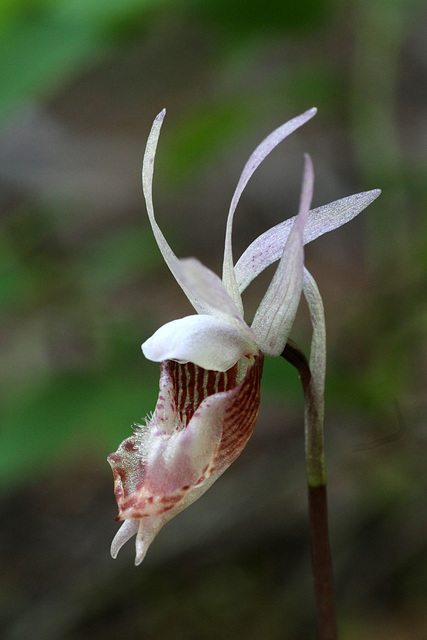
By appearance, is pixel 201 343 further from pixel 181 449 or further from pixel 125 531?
pixel 125 531

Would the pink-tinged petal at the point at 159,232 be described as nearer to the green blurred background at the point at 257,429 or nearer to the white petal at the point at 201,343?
the white petal at the point at 201,343

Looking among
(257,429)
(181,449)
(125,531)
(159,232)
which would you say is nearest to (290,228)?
(159,232)

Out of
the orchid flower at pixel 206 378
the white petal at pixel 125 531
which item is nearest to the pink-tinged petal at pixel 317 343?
the orchid flower at pixel 206 378

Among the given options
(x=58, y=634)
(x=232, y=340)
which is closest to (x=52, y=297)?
(x=58, y=634)

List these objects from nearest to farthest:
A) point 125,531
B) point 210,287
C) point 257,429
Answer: point 210,287, point 125,531, point 257,429

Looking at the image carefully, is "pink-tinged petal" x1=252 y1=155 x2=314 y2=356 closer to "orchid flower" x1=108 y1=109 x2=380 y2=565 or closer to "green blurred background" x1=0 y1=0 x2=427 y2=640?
"orchid flower" x1=108 y1=109 x2=380 y2=565

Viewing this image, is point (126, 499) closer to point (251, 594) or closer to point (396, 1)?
point (251, 594)

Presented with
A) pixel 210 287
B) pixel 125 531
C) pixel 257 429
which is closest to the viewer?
pixel 210 287
